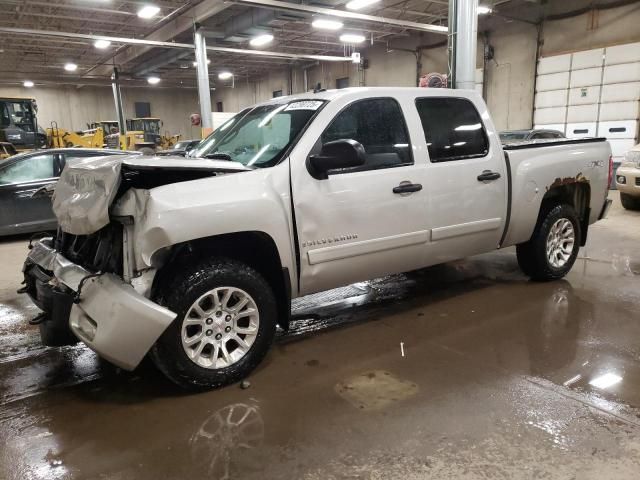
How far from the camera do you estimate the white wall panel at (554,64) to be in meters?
14.4

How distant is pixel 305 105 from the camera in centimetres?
353

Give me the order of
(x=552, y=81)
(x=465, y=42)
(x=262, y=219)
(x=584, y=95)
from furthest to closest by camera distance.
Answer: (x=552, y=81), (x=584, y=95), (x=465, y=42), (x=262, y=219)

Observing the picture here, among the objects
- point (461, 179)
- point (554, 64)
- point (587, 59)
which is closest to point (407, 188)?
point (461, 179)

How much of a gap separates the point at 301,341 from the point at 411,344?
2.75ft

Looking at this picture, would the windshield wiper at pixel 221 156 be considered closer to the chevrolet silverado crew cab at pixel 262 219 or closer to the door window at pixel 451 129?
the chevrolet silverado crew cab at pixel 262 219

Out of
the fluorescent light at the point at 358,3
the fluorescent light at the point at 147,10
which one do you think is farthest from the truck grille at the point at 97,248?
the fluorescent light at the point at 147,10

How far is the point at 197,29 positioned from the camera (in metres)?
14.7

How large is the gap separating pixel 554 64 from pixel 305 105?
14.1m

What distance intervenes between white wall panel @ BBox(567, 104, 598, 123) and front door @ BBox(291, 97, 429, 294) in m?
12.9

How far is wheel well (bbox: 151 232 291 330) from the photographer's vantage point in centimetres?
280

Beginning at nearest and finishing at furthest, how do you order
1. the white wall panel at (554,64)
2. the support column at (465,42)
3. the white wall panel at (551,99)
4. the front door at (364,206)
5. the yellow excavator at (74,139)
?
1. the front door at (364,206)
2. the support column at (465,42)
3. the white wall panel at (554,64)
4. the white wall panel at (551,99)
5. the yellow excavator at (74,139)

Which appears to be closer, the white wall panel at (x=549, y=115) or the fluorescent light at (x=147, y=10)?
the fluorescent light at (x=147, y=10)

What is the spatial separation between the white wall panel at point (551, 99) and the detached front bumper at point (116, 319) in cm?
1534

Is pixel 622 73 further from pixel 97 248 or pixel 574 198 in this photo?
pixel 97 248
